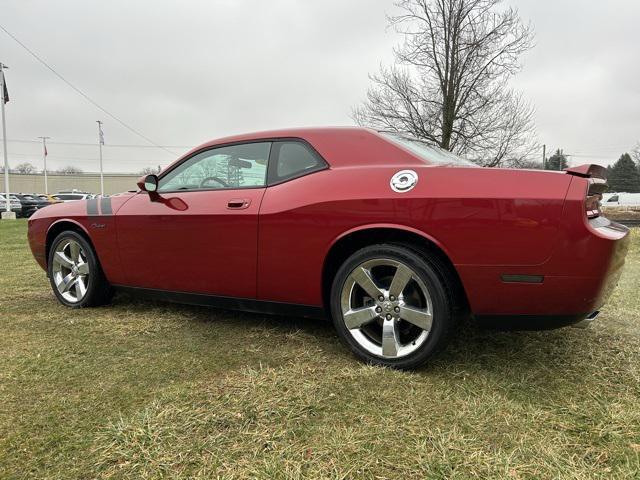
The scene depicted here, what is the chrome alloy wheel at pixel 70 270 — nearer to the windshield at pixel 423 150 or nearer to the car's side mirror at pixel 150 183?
the car's side mirror at pixel 150 183

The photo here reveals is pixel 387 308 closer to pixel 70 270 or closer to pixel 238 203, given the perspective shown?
pixel 238 203

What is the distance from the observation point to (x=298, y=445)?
1.86 metres

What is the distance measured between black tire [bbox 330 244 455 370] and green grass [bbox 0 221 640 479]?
0.09m

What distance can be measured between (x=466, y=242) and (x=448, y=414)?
0.83m

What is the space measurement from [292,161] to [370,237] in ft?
2.46

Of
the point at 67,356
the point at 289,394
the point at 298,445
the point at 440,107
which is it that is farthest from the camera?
the point at 440,107

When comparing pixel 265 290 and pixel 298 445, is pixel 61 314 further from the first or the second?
pixel 298 445

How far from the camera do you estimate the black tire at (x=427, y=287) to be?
238cm

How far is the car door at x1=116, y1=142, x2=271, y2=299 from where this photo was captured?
3.00 metres

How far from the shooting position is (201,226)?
3.12m

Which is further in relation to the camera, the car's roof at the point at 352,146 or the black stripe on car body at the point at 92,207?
the black stripe on car body at the point at 92,207

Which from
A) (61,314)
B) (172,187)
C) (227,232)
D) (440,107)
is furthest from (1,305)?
(440,107)

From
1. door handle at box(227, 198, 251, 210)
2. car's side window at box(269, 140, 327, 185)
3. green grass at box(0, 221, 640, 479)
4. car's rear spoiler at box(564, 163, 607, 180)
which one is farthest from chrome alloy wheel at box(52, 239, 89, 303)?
car's rear spoiler at box(564, 163, 607, 180)

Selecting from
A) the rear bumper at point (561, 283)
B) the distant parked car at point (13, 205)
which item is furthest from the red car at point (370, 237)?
the distant parked car at point (13, 205)
